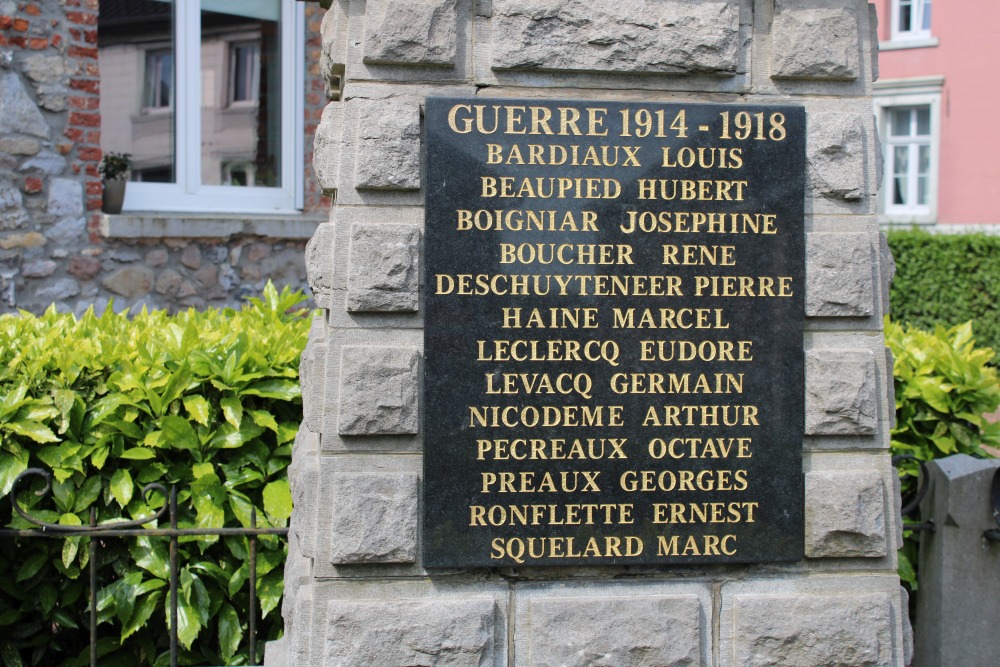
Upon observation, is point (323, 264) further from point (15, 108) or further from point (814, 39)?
point (15, 108)

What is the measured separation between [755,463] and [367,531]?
1080mm

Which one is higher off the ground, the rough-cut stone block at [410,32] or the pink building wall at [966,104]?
the pink building wall at [966,104]

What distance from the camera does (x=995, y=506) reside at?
3.61 metres

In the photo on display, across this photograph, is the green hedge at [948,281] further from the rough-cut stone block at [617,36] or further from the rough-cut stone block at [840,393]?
the rough-cut stone block at [617,36]

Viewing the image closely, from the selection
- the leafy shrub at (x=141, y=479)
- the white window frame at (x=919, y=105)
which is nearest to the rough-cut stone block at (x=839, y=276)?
the leafy shrub at (x=141, y=479)

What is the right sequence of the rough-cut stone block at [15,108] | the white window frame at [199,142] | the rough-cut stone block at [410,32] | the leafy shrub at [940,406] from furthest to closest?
the white window frame at [199,142], the rough-cut stone block at [15,108], the leafy shrub at [940,406], the rough-cut stone block at [410,32]

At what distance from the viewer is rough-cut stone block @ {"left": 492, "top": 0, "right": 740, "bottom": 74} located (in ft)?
9.96

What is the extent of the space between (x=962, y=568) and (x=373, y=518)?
2000 mm

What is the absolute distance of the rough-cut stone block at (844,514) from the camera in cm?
313

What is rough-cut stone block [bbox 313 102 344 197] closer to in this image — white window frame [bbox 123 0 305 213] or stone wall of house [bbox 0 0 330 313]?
stone wall of house [bbox 0 0 330 313]

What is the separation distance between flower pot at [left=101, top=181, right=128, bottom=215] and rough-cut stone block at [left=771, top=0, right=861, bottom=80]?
16.1ft

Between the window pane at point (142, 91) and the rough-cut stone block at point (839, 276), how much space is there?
5359mm

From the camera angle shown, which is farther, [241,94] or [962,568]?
[241,94]

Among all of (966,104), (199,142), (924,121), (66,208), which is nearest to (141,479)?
(66,208)
